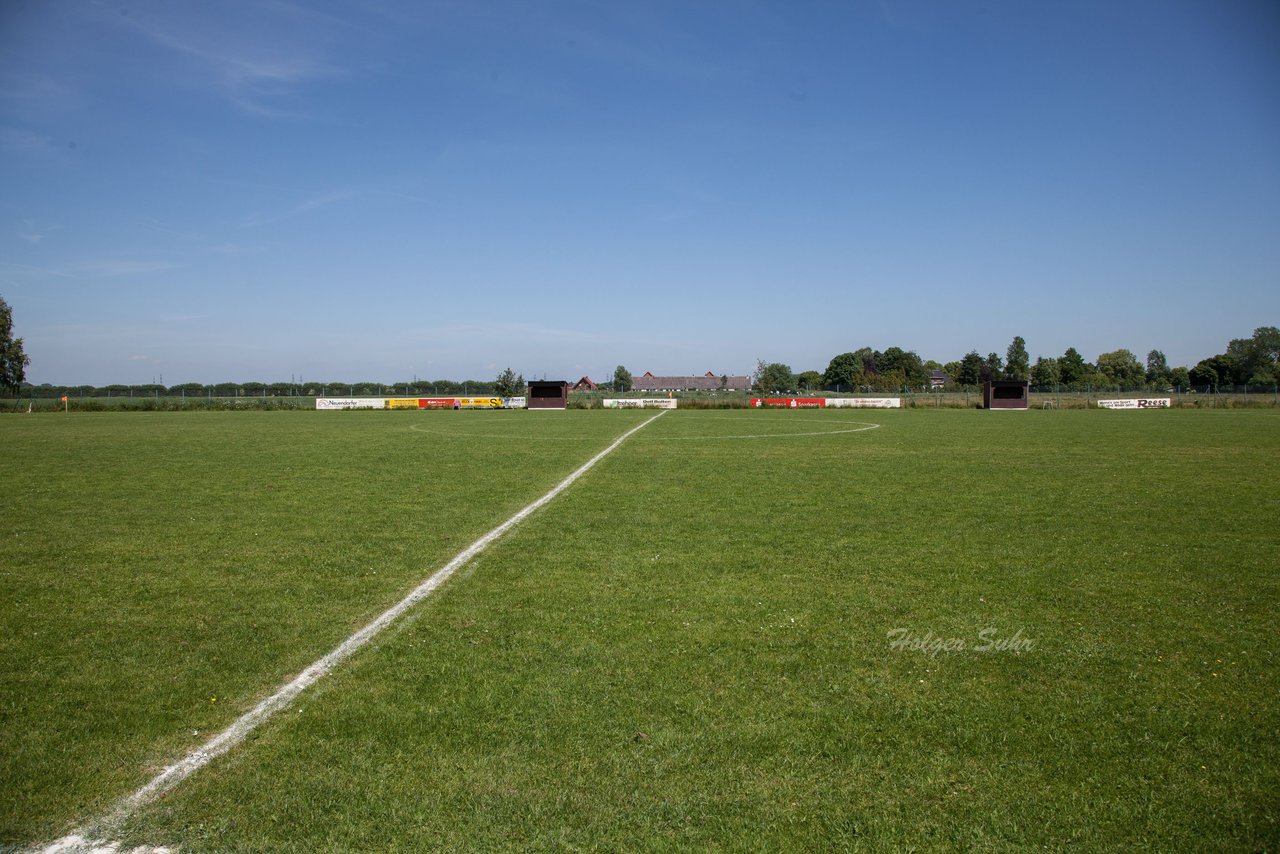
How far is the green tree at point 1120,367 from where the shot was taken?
148 meters

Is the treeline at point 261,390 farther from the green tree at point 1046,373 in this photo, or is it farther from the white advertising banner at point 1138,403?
the green tree at point 1046,373

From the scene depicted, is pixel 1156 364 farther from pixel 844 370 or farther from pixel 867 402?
pixel 867 402

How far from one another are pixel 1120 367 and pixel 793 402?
400 ft

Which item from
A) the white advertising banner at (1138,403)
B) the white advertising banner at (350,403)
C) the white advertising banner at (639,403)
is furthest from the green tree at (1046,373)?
the white advertising banner at (350,403)

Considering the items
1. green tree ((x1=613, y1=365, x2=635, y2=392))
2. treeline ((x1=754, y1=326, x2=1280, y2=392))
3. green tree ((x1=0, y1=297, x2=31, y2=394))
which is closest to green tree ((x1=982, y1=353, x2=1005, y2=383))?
treeline ((x1=754, y1=326, x2=1280, y2=392))

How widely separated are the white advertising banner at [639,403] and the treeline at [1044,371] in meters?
49.7

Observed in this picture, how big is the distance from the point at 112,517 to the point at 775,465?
11.7 metres

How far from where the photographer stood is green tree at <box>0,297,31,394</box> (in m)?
78.1

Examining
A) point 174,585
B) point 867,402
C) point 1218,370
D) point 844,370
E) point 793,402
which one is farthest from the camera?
point 844,370

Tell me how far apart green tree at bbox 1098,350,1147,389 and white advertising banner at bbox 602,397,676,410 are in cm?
12022

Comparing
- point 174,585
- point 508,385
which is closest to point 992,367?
point 508,385

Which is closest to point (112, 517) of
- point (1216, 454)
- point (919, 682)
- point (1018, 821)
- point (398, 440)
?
point (919, 682)

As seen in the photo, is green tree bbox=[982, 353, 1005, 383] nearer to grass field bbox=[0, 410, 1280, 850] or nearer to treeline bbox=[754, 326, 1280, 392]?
treeline bbox=[754, 326, 1280, 392]

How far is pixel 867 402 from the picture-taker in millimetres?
60250
